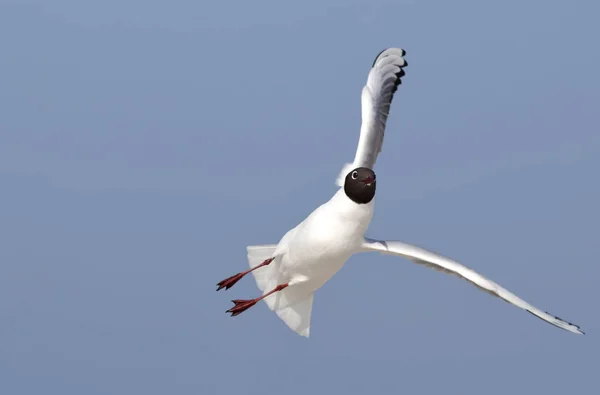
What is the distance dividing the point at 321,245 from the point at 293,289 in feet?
3.15

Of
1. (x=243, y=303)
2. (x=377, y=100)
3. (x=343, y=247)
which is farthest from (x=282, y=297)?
(x=377, y=100)

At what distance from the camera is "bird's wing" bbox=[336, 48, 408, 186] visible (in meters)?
10.6

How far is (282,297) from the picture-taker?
10.6m

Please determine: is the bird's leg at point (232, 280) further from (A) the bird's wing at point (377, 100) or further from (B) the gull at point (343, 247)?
(A) the bird's wing at point (377, 100)

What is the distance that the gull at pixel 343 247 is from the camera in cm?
966

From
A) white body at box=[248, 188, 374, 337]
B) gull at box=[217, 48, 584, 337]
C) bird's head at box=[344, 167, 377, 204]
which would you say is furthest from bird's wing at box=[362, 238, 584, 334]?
bird's head at box=[344, 167, 377, 204]

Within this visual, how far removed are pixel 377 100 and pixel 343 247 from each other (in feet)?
6.02

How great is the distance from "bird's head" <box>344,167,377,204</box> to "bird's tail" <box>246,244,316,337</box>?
1.18 m

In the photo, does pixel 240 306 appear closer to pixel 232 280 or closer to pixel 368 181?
pixel 232 280

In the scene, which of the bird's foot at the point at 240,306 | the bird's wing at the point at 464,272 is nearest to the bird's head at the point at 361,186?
the bird's wing at the point at 464,272

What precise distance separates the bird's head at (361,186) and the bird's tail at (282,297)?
1177 millimetres

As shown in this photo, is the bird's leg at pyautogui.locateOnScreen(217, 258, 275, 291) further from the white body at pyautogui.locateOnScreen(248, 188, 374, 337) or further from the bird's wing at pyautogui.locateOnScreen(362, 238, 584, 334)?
the bird's wing at pyautogui.locateOnScreen(362, 238, 584, 334)

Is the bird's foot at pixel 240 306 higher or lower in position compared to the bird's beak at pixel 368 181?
lower

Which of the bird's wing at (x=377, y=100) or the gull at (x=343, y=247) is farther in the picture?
the bird's wing at (x=377, y=100)
